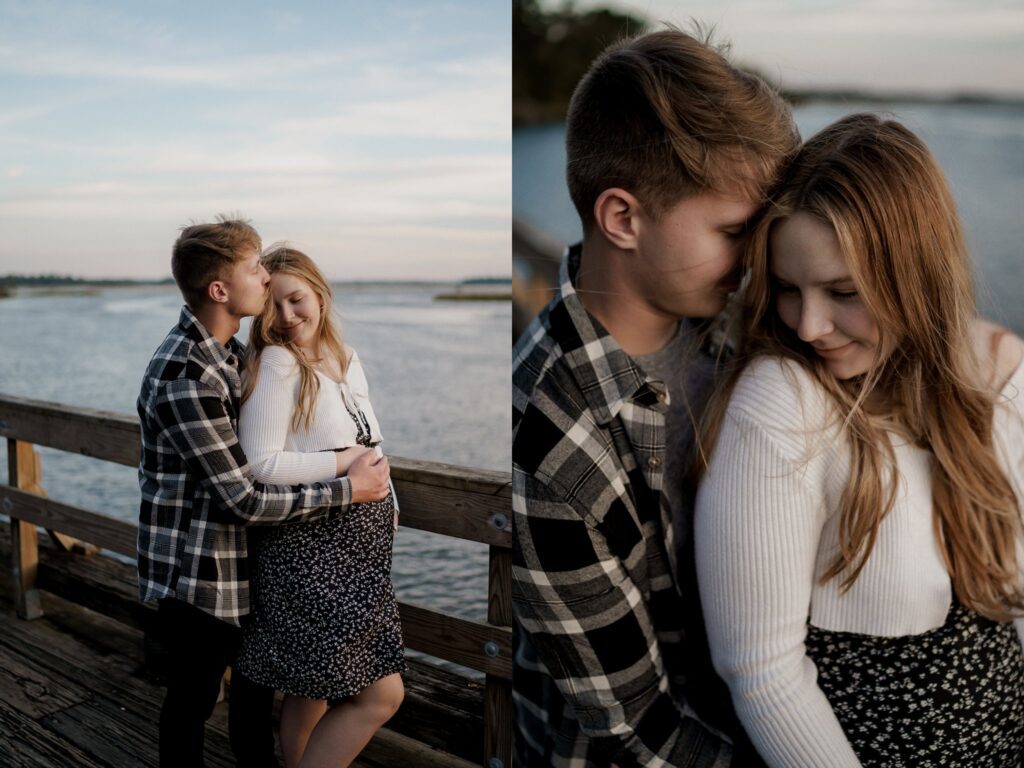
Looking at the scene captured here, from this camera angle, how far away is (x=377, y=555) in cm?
142

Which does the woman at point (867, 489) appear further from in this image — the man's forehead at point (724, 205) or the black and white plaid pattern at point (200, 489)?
the black and white plaid pattern at point (200, 489)

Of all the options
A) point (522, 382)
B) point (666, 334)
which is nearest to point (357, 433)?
point (522, 382)

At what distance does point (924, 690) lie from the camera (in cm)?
98

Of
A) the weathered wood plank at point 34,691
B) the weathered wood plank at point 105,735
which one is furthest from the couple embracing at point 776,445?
the weathered wood plank at point 34,691

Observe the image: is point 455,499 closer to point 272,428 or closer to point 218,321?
point 272,428

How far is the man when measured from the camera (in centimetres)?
96

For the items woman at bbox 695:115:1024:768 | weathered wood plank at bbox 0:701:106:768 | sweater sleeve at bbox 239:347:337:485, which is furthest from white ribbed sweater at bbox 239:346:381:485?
weathered wood plank at bbox 0:701:106:768

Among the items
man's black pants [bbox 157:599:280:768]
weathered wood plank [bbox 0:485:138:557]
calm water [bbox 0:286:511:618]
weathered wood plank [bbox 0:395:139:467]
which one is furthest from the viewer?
weathered wood plank [bbox 0:485:138:557]

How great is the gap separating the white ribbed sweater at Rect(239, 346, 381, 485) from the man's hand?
0.11 ft

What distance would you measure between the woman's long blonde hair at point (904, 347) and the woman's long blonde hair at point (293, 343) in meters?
0.60

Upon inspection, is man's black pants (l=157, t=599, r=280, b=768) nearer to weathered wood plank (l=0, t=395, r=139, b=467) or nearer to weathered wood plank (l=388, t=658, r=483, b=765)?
weathered wood plank (l=388, t=658, r=483, b=765)

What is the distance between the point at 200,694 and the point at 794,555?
1005 millimetres

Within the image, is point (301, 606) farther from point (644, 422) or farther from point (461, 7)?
point (461, 7)

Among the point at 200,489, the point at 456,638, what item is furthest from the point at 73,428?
the point at 456,638
